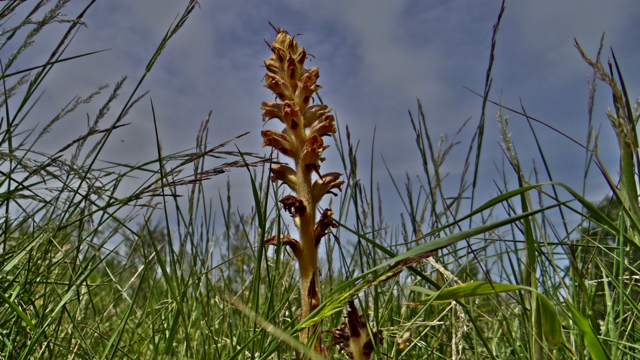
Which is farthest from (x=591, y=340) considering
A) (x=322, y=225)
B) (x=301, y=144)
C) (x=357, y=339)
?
(x=301, y=144)

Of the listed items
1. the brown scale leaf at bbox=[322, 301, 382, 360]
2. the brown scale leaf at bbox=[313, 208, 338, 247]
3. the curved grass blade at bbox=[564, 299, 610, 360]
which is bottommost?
the brown scale leaf at bbox=[322, 301, 382, 360]

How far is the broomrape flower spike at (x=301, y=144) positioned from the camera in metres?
1.56

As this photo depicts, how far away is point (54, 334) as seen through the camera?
1652 mm

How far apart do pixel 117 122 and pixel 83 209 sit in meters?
0.40

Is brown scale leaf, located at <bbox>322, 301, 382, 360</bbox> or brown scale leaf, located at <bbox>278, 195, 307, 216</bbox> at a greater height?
brown scale leaf, located at <bbox>278, 195, 307, 216</bbox>

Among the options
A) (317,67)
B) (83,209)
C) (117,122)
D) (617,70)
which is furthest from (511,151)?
(83,209)

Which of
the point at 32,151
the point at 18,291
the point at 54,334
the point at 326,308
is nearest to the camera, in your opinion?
the point at 326,308

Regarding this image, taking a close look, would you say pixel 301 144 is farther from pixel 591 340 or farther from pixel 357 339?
pixel 591 340

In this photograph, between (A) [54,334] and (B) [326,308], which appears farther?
(A) [54,334]

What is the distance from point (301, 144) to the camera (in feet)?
5.62

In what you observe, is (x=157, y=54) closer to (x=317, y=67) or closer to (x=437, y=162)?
(x=317, y=67)

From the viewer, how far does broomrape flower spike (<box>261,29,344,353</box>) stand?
156cm

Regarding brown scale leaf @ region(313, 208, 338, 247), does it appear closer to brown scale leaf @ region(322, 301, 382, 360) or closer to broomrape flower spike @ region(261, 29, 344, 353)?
broomrape flower spike @ region(261, 29, 344, 353)

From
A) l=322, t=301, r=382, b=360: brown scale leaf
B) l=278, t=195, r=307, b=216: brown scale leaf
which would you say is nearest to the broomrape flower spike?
l=278, t=195, r=307, b=216: brown scale leaf
